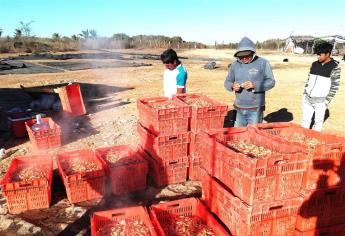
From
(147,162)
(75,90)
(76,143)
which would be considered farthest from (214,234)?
(75,90)

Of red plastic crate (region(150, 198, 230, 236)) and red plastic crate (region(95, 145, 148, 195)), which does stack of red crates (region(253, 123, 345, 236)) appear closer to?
red plastic crate (region(150, 198, 230, 236))

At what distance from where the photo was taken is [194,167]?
6.07 m

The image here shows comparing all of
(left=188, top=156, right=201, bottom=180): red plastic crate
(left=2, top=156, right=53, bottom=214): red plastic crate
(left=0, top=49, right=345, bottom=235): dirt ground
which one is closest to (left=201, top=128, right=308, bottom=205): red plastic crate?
(left=0, top=49, right=345, bottom=235): dirt ground

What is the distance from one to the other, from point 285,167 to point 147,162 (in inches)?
112

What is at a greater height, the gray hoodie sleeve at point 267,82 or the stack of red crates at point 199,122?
the gray hoodie sleeve at point 267,82

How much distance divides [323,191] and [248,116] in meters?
2.38

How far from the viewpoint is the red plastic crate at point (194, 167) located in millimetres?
5988

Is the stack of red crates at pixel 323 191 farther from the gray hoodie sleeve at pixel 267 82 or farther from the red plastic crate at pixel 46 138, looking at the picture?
the red plastic crate at pixel 46 138

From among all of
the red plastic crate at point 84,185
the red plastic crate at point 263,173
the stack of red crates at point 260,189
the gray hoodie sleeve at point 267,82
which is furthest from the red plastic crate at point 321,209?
the red plastic crate at point 84,185

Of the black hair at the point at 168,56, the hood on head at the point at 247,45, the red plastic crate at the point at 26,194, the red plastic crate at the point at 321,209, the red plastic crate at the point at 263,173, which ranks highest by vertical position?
the hood on head at the point at 247,45

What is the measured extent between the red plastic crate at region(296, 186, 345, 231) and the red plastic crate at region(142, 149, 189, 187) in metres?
2.59

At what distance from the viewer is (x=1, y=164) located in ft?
22.9

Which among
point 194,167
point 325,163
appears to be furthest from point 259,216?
point 194,167

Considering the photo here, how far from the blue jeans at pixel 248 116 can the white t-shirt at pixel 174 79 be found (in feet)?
4.59
